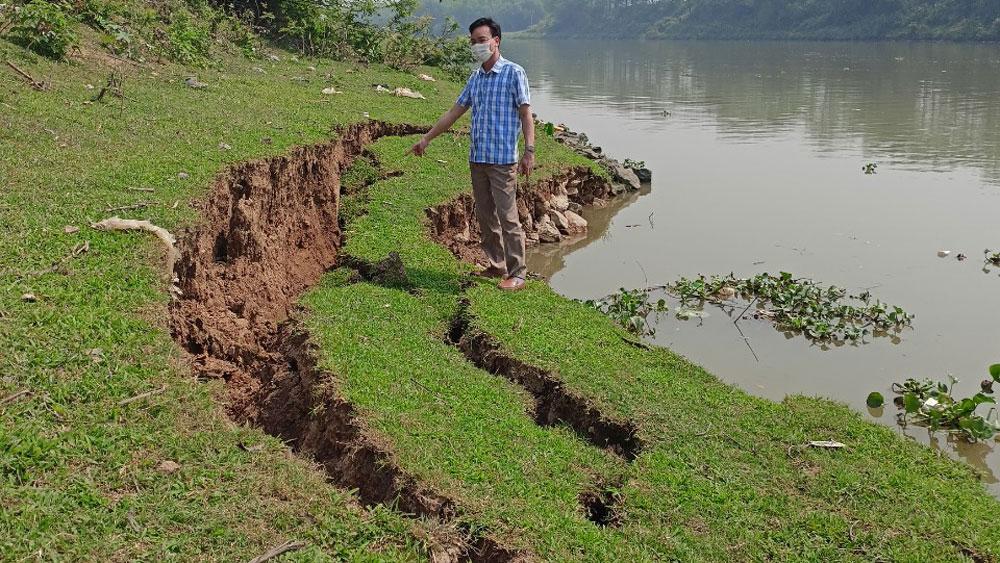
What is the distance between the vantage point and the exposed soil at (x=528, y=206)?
9945mm

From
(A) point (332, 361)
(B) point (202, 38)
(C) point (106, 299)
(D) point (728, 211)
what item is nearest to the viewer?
(C) point (106, 299)

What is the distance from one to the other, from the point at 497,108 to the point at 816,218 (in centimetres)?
746

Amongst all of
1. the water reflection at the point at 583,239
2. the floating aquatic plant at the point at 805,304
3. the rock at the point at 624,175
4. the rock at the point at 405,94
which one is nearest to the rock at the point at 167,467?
the floating aquatic plant at the point at 805,304

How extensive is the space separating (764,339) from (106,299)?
603cm

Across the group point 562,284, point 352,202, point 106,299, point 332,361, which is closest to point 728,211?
point 562,284

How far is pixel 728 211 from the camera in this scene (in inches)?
524

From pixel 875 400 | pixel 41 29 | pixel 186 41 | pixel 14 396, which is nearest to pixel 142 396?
pixel 14 396

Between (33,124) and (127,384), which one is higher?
(33,124)

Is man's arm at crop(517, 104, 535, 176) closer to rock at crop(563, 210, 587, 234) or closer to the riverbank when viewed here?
the riverbank

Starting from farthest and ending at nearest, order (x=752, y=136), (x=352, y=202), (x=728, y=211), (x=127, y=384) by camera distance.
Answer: (x=752, y=136) < (x=728, y=211) < (x=352, y=202) < (x=127, y=384)

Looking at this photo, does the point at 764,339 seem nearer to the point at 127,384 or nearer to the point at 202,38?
the point at 127,384

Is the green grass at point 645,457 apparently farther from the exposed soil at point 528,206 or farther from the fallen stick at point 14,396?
the exposed soil at point 528,206

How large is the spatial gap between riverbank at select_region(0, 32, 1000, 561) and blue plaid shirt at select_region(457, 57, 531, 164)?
4.03ft

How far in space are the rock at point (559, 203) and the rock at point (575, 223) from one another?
11cm
